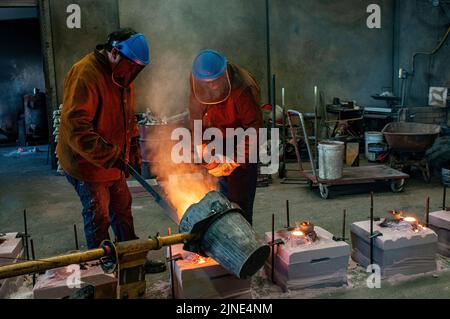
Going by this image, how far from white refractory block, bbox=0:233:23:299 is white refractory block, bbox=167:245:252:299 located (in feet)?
4.13

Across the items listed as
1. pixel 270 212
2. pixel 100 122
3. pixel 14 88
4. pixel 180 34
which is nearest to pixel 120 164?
pixel 100 122

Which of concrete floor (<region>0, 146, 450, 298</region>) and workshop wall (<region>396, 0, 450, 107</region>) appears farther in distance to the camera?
workshop wall (<region>396, 0, 450, 107</region>)

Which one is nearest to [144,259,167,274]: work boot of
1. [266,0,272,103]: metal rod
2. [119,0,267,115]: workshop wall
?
[119,0,267,115]: workshop wall

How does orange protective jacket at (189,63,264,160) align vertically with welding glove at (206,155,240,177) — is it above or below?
above

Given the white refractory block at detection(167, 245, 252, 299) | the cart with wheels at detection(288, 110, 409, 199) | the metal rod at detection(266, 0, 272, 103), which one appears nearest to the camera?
the white refractory block at detection(167, 245, 252, 299)

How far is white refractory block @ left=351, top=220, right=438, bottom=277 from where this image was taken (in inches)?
144

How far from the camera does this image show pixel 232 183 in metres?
4.26

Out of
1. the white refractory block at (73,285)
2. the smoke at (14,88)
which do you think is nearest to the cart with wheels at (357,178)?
the white refractory block at (73,285)

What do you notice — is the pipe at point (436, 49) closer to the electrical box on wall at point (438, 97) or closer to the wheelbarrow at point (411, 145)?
the electrical box on wall at point (438, 97)

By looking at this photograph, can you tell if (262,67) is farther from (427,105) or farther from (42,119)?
(42,119)

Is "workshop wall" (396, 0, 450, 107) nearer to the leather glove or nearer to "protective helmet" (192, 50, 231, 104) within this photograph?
"protective helmet" (192, 50, 231, 104)

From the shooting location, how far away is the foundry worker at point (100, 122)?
133 inches

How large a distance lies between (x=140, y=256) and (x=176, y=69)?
21.7ft
